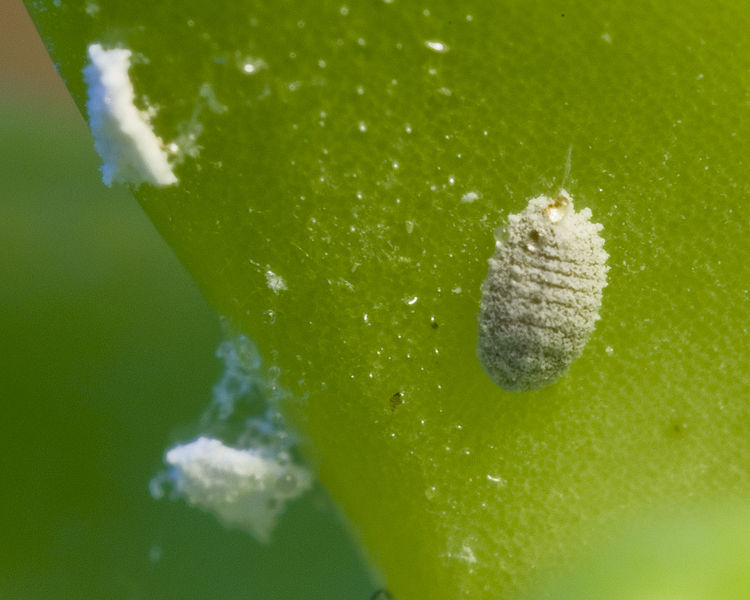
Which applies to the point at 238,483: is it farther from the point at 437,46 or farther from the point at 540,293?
the point at 437,46

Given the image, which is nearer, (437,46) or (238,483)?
(437,46)

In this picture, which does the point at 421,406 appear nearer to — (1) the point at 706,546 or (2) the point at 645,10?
(1) the point at 706,546

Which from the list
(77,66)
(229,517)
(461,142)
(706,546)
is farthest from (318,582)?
(77,66)

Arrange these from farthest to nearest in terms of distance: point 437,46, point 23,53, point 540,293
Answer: point 23,53
point 540,293
point 437,46

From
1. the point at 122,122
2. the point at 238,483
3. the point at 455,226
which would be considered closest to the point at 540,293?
the point at 455,226

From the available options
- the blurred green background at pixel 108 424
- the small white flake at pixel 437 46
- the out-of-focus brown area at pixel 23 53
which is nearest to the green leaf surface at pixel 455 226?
the small white flake at pixel 437 46

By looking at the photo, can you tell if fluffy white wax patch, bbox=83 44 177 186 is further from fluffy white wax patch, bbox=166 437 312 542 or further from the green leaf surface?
fluffy white wax patch, bbox=166 437 312 542
